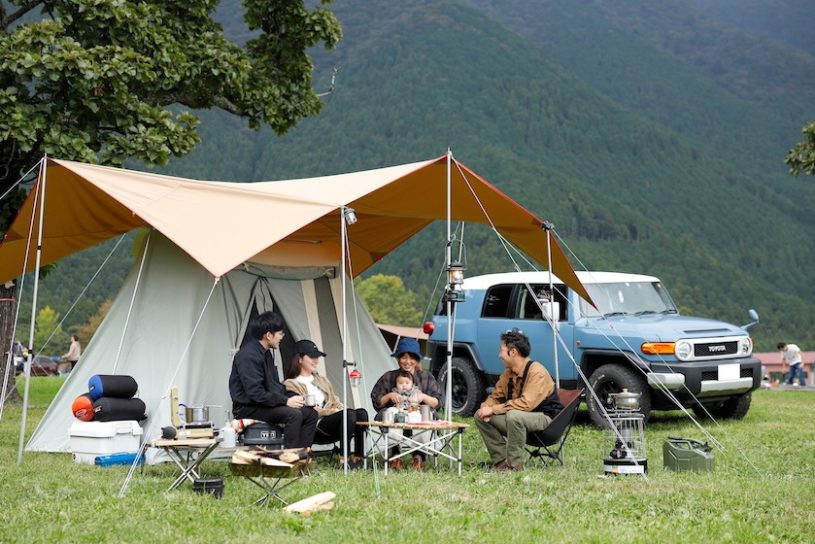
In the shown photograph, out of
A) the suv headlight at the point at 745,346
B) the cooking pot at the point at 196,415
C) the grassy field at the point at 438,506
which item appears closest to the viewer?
the grassy field at the point at 438,506

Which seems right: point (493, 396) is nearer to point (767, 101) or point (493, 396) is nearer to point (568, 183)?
point (568, 183)

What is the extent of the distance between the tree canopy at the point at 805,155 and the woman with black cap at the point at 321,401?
1069 centimetres

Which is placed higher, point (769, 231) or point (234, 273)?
point (769, 231)

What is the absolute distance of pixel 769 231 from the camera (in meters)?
102

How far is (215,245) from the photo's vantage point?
25.5ft

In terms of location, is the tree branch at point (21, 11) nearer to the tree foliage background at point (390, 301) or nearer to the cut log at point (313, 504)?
the cut log at point (313, 504)

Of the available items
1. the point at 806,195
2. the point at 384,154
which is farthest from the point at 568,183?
the point at 806,195

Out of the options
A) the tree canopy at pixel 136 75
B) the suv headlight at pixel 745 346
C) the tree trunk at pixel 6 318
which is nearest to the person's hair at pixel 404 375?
the suv headlight at pixel 745 346

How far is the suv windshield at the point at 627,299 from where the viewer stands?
1222cm

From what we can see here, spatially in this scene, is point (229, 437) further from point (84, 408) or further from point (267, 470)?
point (84, 408)

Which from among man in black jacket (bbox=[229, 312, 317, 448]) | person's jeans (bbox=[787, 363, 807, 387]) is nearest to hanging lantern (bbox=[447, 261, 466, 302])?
man in black jacket (bbox=[229, 312, 317, 448])

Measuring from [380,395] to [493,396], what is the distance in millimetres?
999

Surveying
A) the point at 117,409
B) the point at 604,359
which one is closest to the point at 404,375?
the point at 117,409

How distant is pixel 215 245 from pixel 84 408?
2.11 m
